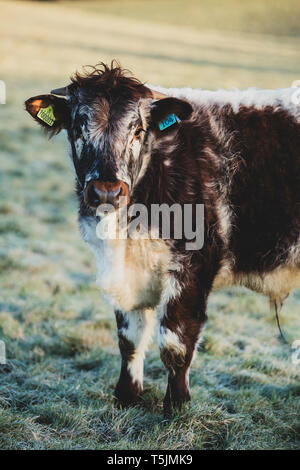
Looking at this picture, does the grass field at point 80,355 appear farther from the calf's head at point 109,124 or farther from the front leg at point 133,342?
the calf's head at point 109,124

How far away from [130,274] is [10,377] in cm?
140

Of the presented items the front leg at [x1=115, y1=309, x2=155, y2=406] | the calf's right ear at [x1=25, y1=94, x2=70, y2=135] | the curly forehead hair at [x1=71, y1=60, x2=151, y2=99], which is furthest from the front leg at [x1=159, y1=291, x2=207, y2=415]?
the calf's right ear at [x1=25, y1=94, x2=70, y2=135]

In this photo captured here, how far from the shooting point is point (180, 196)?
337 cm

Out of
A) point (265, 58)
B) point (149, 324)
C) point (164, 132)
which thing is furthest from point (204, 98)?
point (265, 58)

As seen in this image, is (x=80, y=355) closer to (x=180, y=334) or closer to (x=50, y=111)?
(x=180, y=334)

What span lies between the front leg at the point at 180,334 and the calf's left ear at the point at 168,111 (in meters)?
1.13

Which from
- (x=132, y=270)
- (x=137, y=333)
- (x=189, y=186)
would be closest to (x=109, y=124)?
(x=189, y=186)

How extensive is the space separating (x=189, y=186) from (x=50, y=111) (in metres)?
1.09

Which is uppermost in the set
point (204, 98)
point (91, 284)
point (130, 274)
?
point (204, 98)

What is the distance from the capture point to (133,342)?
383 cm

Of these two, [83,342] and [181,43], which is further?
[181,43]

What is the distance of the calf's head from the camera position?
3037 mm

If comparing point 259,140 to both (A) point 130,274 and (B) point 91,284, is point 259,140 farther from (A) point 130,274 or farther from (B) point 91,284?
(B) point 91,284

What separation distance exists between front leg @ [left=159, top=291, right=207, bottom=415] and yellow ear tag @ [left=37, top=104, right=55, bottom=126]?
149cm
